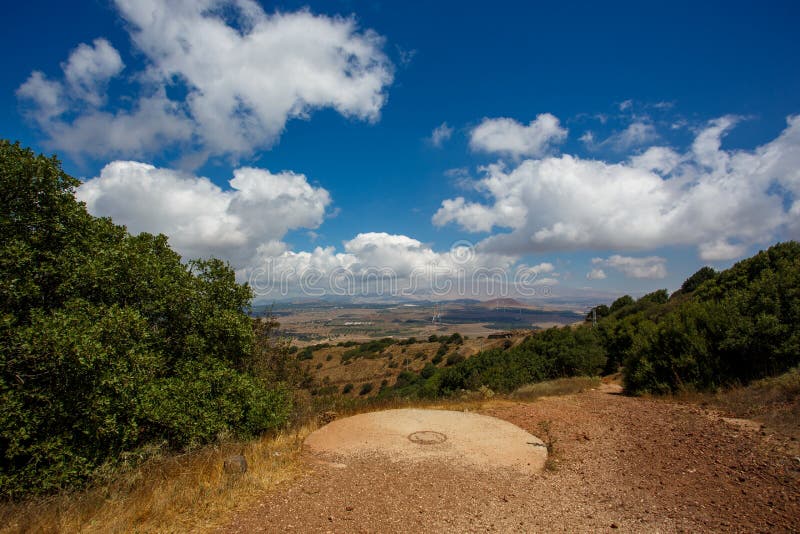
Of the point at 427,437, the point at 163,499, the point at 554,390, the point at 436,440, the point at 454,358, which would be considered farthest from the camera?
the point at 454,358

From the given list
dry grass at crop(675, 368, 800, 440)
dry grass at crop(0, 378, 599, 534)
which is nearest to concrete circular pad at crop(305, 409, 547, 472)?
dry grass at crop(0, 378, 599, 534)

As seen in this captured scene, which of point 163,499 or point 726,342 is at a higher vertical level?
point 726,342

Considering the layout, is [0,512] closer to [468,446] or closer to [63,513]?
[63,513]

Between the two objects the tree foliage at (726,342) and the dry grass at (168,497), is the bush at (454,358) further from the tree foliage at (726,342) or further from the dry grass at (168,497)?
the dry grass at (168,497)

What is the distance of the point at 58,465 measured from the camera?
5.08m

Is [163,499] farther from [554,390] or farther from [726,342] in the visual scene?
[726,342]

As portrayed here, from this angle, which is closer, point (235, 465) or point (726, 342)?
point (235, 465)

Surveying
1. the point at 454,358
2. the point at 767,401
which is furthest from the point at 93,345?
the point at 454,358

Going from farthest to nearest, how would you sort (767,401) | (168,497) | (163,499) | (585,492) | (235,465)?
(767,401), (235,465), (585,492), (168,497), (163,499)

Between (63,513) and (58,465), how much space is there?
0.94 metres

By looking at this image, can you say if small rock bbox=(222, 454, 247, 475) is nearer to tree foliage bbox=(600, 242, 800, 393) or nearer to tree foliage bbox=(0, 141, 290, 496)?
tree foliage bbox=(0, 141, 290, 496)

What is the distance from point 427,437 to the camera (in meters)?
8.74

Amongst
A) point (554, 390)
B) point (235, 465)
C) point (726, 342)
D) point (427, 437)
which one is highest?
point (726, 342)

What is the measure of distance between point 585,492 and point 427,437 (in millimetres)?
3778
